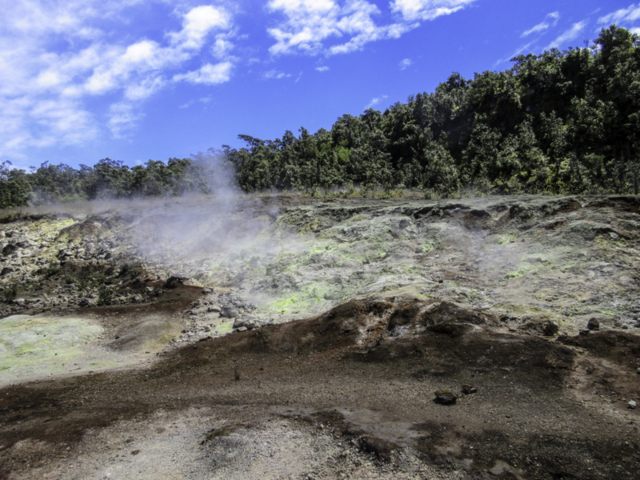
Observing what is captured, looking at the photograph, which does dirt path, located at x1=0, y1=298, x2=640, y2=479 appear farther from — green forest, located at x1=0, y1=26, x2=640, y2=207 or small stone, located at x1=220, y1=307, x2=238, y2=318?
green forest, located at x1=0, y1=26, x2=640, y2=207

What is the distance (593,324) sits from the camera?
1069 cm

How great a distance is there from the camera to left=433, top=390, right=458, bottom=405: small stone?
9.01 meters

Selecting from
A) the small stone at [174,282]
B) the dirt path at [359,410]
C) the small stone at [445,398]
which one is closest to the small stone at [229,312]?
the dirt path at [359,410]

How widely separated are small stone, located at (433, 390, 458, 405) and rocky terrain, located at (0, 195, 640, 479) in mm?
35

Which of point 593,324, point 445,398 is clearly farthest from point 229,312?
point 593,324

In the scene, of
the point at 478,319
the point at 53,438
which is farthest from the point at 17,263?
the point at 478,319

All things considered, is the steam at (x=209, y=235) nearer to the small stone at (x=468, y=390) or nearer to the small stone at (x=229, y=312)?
the small stone at (x=229, y=312)

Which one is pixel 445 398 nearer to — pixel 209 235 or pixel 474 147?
pixel 209 235

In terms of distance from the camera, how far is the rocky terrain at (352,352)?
7.92 m

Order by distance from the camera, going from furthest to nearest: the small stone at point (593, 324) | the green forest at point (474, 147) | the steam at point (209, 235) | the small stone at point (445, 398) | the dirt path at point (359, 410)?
the green forest at point (474, 147) < the steam at point (209, 235) < the small stone at point (593, 324) < the small stone at point (445, 398) < the dirt path at point (359, 410)

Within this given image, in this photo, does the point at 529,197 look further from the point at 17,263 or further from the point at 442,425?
the point at 17,263

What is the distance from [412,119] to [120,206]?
23.9 m

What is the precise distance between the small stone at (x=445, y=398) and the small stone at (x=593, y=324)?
386cm

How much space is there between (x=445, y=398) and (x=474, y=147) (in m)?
28.5
